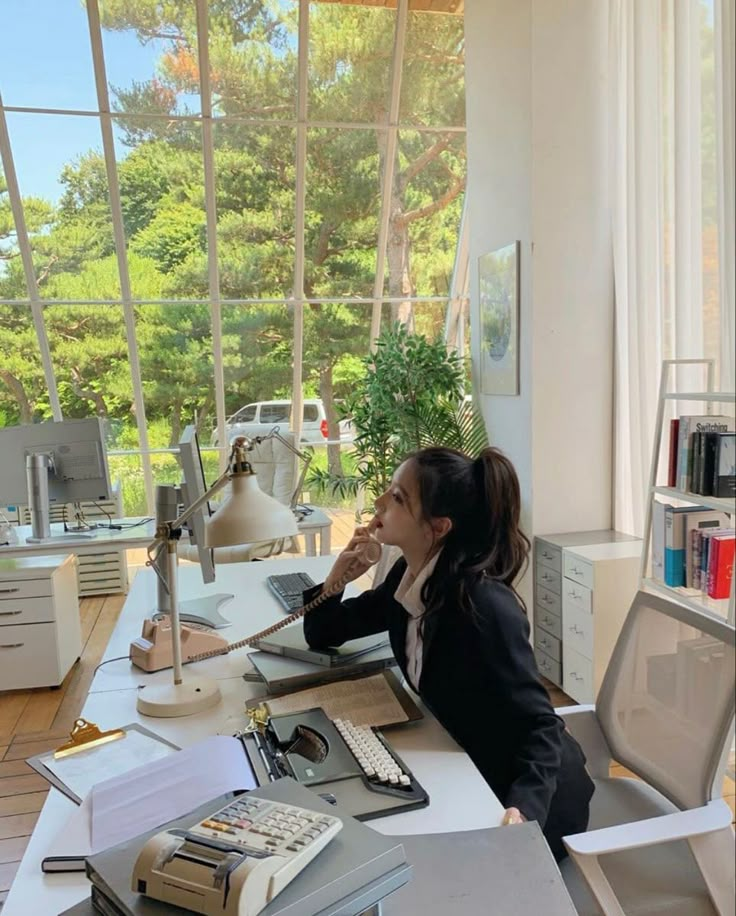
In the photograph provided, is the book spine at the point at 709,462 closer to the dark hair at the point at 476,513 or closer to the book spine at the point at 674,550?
the book spine at the point at 674,550

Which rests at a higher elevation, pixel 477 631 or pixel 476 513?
pixel 476 513

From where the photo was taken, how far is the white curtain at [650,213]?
2.86 m

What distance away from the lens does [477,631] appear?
4.62 feet

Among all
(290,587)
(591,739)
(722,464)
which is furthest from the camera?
(290,587)

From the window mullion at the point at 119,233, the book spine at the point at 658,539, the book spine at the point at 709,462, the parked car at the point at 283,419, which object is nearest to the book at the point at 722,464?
the book spine at the point at 709,462

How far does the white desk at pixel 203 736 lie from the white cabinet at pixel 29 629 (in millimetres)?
1598

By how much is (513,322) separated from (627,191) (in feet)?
2.53

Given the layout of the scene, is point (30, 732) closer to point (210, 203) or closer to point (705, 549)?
point (705, 549)

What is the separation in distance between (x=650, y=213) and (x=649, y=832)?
2689 millimetres

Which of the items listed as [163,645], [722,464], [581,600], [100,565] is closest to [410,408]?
[581,600]

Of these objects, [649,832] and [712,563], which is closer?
[649,832]

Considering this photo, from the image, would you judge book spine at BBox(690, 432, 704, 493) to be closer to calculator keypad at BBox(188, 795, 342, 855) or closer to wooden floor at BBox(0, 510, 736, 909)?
wooden floor at BBox(0, 510, 736, 909)

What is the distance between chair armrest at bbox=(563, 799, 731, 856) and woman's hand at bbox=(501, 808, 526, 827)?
0.26ft

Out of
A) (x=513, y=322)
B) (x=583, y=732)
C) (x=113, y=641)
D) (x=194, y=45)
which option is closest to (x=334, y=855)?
(x=583, y=732)
